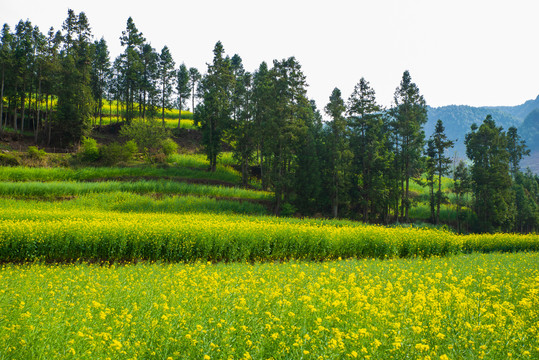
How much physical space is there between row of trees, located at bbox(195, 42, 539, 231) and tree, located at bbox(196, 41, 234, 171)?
0.42 ft

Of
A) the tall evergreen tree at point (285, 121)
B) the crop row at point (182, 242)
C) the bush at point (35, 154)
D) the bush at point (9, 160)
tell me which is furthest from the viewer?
the bush at point (35, 154)

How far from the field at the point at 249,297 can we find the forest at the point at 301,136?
15093 mm

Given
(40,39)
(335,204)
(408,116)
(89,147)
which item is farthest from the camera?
(40,39)

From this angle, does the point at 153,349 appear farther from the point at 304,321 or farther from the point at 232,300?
the point at 304,321

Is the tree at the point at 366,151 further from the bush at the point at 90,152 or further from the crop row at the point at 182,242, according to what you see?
the bush at the point at 90,152

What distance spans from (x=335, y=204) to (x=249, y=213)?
352 inches

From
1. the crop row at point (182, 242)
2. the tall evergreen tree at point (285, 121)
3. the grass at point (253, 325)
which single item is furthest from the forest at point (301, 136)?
the grass at point (253, 325)

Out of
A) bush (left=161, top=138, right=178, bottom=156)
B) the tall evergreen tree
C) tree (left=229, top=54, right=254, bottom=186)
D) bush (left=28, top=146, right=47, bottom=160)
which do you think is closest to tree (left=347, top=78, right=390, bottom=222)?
the tall evergreen tree

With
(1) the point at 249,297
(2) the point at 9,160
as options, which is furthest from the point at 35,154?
(1) the point at 249,297

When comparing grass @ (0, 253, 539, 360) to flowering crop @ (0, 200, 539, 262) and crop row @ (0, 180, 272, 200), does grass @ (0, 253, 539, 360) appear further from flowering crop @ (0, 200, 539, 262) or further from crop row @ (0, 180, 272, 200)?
crop row @ (0, 180, 272, 200)

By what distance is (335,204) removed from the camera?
1252 inches

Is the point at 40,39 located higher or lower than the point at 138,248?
higher

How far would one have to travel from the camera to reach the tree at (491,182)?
3753 centimetres

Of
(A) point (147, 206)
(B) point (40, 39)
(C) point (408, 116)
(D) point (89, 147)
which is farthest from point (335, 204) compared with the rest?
(B) point (40, 39)
